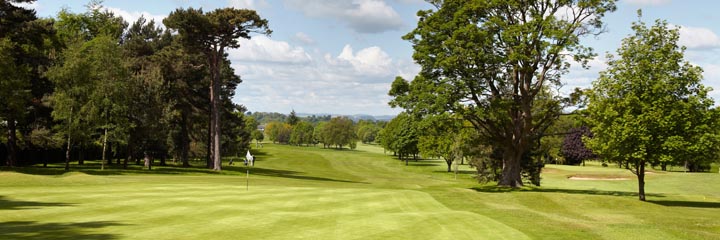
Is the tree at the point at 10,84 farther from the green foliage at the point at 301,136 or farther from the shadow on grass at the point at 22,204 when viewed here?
the green foliage at the point at 301,136

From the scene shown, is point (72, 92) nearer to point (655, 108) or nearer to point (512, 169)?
point (512, 169)

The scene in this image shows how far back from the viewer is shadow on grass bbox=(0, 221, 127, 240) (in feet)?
43.1

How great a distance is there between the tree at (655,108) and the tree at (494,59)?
14.2 feet

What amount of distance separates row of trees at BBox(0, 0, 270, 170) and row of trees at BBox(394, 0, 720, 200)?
2376 centimetres

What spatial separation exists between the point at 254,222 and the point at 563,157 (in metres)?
106

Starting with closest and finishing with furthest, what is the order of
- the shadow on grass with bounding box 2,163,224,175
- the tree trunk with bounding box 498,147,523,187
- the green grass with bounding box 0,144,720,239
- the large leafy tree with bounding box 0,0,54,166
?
the green grass with bounding box 0,144,720,239, the large leafy tree with bounding box 0,0,54,166, the tree trunk with bounding box 498,147,523,187, the shadow on grass with bounding box 2,163,224,175

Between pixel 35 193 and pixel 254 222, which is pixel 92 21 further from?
pixel 254 222

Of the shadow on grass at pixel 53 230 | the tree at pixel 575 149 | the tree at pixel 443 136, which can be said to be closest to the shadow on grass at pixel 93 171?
the tree at pixel 443 136

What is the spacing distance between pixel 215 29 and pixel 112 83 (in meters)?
11.5

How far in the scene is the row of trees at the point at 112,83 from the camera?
135ft

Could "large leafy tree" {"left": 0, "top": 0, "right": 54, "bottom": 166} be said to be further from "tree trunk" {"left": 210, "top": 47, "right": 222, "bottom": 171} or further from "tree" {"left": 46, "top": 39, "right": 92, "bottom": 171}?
"tree trunk" {"left": 210, "top": 47, "right": 222, "bottom": 171}

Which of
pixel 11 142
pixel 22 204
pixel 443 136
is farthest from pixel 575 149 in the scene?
pixel 22 204

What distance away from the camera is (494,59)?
3416 centimetres

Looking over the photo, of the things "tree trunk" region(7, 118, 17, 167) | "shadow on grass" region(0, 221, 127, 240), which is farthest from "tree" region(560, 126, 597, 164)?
"shadow on grass" region(0, 221, 127, 240)
